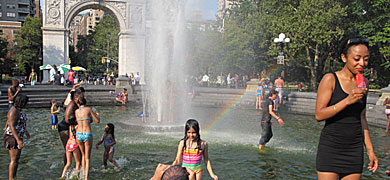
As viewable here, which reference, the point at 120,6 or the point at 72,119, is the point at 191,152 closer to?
the point at 72,119

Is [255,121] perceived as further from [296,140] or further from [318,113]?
[318,113]

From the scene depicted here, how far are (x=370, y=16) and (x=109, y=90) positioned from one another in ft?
75.6

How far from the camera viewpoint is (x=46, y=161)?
807cm

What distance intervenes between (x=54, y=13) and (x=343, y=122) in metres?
38.6

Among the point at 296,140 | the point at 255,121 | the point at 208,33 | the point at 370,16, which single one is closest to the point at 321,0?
the point at 370,16

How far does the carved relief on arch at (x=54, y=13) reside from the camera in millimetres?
37250

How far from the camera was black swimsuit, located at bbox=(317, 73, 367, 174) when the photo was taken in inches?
132

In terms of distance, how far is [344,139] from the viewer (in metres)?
3.35

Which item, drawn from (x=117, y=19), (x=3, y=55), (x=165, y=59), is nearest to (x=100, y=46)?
(x=3, y=55)

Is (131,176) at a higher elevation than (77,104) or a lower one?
lower

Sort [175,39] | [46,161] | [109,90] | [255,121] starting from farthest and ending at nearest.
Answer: [109,90] → [255,121] → [175,39] → [46,161]

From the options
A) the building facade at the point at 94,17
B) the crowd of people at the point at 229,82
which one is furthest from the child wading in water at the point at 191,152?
the building facade at the point at 94,17

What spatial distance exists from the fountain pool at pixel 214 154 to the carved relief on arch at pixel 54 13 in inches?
1057

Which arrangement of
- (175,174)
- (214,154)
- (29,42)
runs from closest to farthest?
1. (175,174)
2. (214,154)
3. (29,42)
